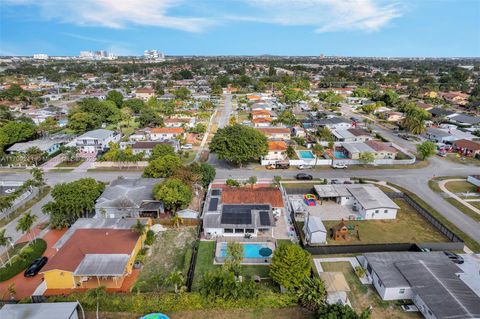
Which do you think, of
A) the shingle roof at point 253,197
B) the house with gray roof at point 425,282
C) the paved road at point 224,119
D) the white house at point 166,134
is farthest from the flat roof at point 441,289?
the white house at point 166,134

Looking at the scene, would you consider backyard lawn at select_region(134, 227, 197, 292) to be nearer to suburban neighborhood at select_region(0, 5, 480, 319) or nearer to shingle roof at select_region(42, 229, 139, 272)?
suburban neighborhood at select_region(0, 5, 480, 319)

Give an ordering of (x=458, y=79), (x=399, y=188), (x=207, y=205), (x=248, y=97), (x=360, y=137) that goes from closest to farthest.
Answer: (x=207, y=205) < (x=399, y=188) < (x=360, y=137) < (x=248, y=97) < (x=458, y=79)

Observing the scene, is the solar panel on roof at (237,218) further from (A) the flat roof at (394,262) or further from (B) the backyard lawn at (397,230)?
(A) the flat roof at (394,262)

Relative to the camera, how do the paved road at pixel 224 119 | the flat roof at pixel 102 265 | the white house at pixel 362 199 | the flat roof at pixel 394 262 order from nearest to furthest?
1. the flat roof at pixel 394 262
2. the flat roof at pixel 102 265
3. the white house at pixel 362 199
4. the paved road at pixel 224 119

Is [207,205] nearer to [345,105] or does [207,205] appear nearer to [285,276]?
[285,276]

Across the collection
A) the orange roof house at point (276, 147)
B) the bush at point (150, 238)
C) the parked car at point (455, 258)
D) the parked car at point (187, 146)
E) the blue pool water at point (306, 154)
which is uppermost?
the orange roof house at point (276, 147)

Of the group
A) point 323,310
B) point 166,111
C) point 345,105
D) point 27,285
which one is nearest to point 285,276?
point 323,310
